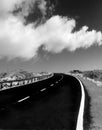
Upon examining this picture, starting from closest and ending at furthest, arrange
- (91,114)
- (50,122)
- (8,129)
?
1. (8,129)
2. (50,122)
3. (91,114)

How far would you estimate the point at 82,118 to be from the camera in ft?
29.8

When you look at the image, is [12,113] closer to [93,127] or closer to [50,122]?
[50,122]

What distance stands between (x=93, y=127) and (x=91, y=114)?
7.33ft

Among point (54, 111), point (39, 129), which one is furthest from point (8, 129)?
point (54, 111)

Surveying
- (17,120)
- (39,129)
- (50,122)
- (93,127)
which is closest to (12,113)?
(17,120)

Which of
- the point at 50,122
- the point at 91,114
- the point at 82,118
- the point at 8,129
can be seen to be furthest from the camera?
the point at 91,114

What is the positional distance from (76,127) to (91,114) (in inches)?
102

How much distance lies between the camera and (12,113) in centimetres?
1021

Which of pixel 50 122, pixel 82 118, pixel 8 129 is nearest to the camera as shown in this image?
pixel 8 129

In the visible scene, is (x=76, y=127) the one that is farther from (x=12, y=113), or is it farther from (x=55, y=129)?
(x=12, y=113)

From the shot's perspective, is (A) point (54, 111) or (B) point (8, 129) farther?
(A) point (54, 111)

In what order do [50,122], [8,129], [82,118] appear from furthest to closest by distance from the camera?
[82,118], [50,122], [8,129]

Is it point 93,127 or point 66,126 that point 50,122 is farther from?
point 93,127

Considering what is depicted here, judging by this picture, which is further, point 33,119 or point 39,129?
point 33,119
